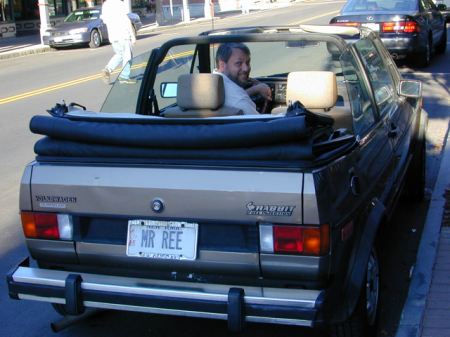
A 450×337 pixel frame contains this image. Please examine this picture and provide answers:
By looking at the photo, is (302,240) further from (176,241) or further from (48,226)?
(48,226)

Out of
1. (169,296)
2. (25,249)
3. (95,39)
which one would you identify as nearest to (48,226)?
(169,296)

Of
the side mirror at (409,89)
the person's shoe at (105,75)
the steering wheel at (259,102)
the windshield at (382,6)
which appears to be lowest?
the person's shoe at (105,75)

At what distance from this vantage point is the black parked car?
12.1 meters

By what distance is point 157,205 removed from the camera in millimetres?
2779

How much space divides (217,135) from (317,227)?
2.18ft

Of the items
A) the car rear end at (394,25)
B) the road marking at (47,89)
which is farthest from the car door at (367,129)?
the road marking at (47,89)

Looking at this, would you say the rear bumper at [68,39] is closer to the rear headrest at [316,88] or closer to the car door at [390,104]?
the car door at [390,104]

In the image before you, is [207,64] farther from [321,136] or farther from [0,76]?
[0,76]

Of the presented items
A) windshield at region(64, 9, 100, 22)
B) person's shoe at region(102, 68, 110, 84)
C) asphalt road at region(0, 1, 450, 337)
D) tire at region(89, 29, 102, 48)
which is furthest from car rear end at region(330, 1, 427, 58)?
windshield at region(64, 9, 100, 22)

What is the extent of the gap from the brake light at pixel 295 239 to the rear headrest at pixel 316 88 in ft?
4.10

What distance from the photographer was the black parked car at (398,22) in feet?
39.7

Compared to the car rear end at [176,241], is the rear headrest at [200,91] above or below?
above

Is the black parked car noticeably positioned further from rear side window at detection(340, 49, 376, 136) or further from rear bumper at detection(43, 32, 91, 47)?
rear bumper at detection(43, 32, 91, 47)

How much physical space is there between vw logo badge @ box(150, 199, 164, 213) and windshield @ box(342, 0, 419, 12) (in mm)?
10944
